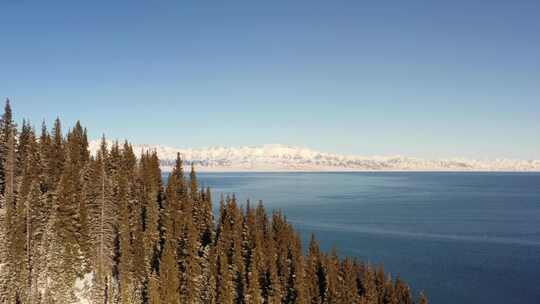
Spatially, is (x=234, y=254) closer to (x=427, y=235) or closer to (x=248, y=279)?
(x=248, y=279)

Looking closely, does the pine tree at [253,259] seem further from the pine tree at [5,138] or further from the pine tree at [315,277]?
the pine tree at [5,138]

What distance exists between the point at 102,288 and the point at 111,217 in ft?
55.0

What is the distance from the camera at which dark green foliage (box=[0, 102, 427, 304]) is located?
7300 cm

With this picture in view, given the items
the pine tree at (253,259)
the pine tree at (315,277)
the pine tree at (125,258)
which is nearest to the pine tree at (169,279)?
the pine tree at (125,258)

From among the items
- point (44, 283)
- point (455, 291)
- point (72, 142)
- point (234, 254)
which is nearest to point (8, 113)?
point (72, 142)

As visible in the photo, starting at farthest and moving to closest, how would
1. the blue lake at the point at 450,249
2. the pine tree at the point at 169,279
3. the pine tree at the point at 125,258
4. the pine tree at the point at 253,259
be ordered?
the blue lake at the point at 450,249 → the pine tree at the point at 253,259 → the pine tree at the point at 169,279 → the pine tree at the point at 125,258

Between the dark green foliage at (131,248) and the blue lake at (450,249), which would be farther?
the blue lake at (450,249)

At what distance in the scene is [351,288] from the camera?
8225 cm

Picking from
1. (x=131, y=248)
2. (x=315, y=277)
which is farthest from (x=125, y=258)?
(x=315, y=277)

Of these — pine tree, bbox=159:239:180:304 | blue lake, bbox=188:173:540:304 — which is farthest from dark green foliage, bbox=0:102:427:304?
blue lake, bbox=188:173:540:304

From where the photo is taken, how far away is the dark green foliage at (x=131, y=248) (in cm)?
7300

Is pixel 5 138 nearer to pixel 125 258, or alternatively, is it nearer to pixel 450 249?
pixel 125 258

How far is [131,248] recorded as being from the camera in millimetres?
82625

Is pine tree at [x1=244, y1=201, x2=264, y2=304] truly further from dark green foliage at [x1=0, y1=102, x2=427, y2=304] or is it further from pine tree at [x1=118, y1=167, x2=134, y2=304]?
pine tree at [x1=118, y1=167, x2=134, y2=304]
